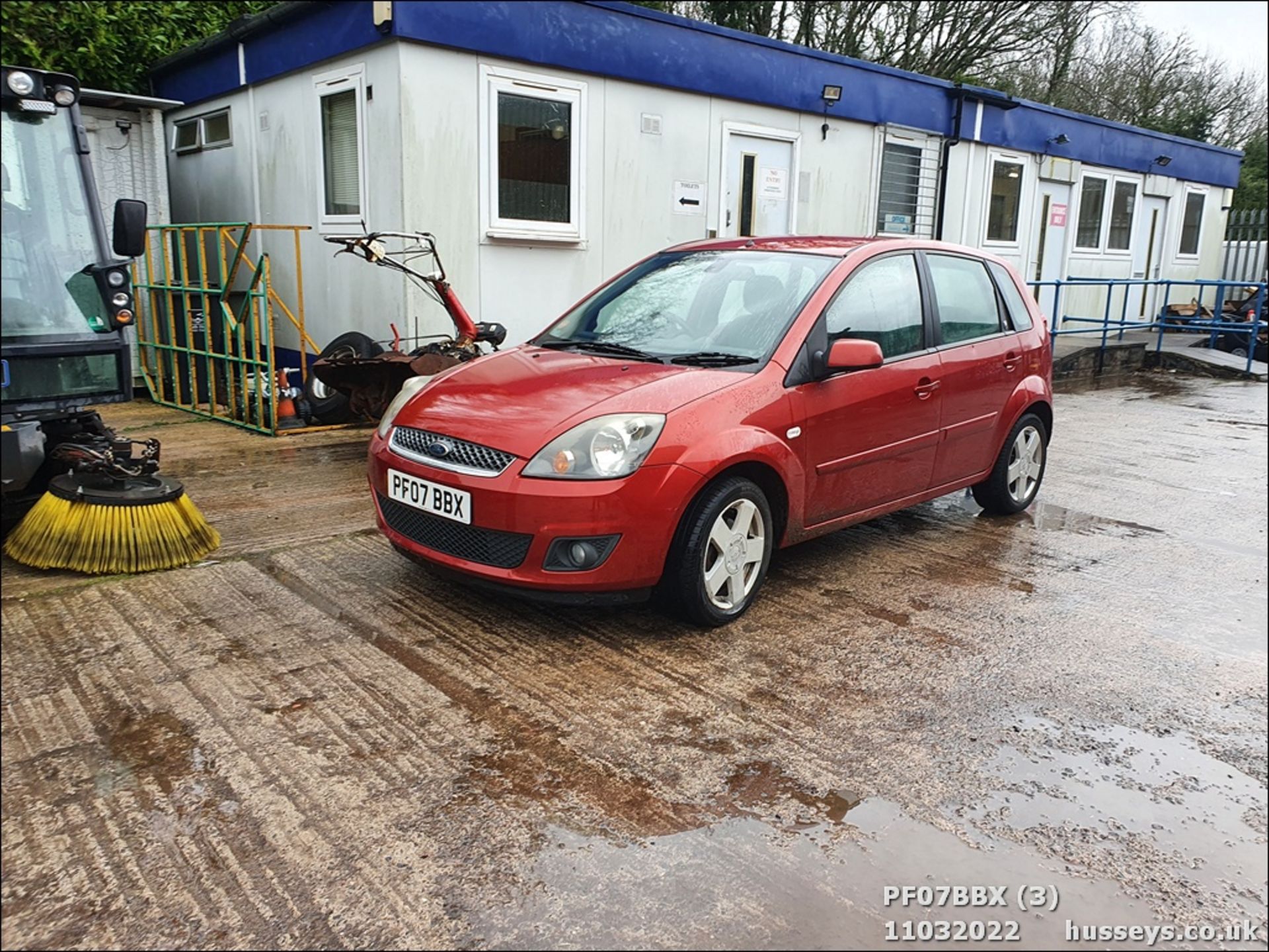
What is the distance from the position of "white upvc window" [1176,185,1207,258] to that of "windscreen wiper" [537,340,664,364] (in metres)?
17.4

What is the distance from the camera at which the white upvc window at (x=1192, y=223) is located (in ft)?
60.7

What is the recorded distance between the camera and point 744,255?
16.5 ft

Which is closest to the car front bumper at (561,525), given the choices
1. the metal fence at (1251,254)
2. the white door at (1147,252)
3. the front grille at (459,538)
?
the front grille at (459,538)

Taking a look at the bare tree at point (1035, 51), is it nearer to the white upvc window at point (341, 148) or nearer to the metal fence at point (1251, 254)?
the metal fence at point (1251, 254)

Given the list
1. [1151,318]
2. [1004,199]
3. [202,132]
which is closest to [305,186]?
[202,132]

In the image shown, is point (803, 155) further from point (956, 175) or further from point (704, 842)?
point (704, 842)

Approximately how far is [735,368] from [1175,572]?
275 cm

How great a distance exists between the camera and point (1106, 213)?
1638 cm

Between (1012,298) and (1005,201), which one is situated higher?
(1005,201)

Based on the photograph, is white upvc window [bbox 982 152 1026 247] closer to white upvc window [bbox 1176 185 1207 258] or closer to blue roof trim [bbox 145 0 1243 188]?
blue roof trim [bbox 145 0 1243 188]

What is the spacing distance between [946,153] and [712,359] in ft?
32.4

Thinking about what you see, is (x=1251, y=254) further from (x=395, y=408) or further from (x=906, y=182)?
(x=395, y=408)

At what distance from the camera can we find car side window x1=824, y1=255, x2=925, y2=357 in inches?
184

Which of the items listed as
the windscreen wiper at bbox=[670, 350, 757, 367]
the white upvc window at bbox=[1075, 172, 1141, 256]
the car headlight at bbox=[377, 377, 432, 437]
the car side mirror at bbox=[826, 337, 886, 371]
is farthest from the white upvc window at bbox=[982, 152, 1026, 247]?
the car headlight at bbox=[377, 377, 432, 437]
